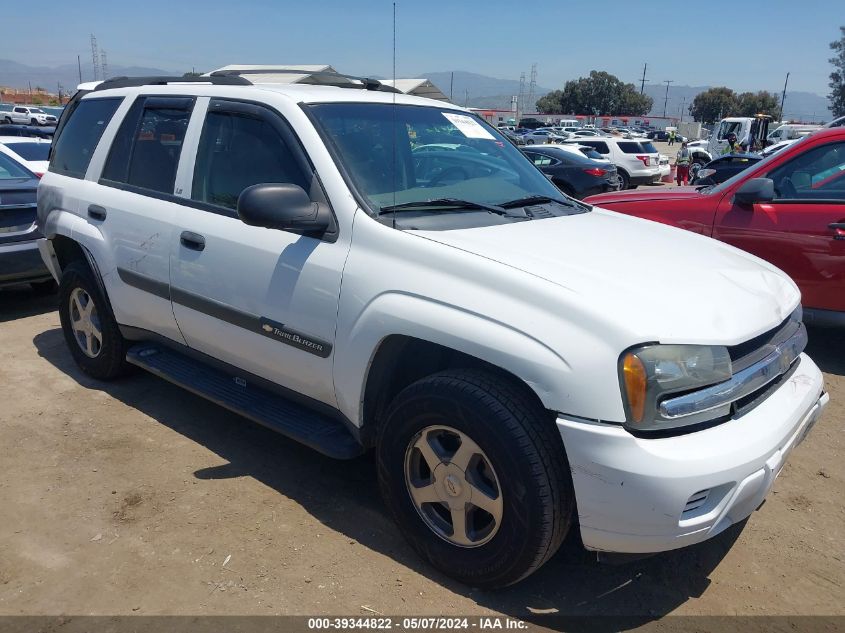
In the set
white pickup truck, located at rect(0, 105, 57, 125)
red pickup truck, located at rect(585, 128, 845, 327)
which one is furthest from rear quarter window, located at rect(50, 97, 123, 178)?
white pickup truck, located at rect(0, 105, 57, 125)

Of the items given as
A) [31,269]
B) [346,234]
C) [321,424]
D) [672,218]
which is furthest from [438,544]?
[31,269]

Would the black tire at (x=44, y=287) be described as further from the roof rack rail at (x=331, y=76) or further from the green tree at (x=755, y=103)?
the green tree at (x=755, y=103)

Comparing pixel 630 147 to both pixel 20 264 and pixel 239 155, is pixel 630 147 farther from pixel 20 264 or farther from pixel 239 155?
pixel 239 155

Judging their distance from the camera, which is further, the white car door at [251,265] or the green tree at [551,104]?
the green tree at [551,104]

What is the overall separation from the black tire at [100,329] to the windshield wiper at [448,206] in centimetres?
221

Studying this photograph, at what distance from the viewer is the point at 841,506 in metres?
3.34

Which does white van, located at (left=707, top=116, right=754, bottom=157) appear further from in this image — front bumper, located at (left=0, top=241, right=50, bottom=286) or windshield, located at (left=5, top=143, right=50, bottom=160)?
front bumper, located at (left=0, top=241, right=50, bottom=286)

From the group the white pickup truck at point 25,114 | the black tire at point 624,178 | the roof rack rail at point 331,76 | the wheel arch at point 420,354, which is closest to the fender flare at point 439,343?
the wheel arch at point 420,354

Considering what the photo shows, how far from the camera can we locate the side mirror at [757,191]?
4.96 m

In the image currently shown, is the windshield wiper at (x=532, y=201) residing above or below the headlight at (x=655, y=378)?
above

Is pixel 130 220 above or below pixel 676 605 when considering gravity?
above

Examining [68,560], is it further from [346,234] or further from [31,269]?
[31,269]

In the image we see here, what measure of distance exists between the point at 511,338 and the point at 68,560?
6.73 feet

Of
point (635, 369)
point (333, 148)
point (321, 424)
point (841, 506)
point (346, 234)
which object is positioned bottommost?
point (841, 506)
